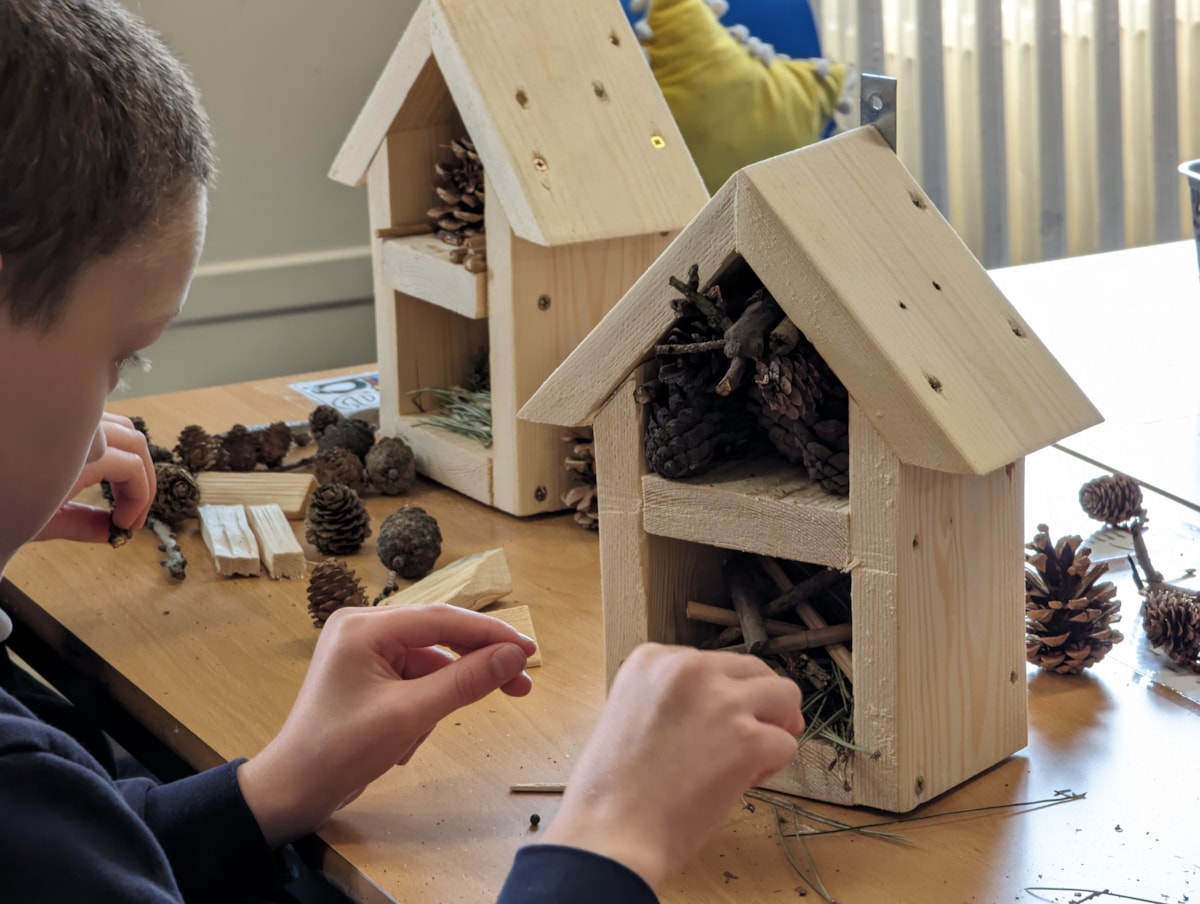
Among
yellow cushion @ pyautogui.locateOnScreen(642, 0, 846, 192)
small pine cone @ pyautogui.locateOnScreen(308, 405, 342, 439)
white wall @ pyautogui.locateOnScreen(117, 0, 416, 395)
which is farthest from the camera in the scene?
white wall @ pyautogui.locateOnScreen(117, 0, 416, 395)

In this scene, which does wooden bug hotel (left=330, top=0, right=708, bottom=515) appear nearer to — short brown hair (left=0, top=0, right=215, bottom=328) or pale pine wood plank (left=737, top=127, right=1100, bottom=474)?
pale pine wood plank (left=737, top=127, right=1100, bottom=474)

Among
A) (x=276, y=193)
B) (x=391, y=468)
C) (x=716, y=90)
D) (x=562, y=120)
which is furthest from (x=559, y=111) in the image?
(x=276, y=193)

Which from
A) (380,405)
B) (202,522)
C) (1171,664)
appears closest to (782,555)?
(1171,664)

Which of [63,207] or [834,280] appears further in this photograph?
[834,280]

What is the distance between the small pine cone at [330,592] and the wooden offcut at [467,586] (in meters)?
0.03

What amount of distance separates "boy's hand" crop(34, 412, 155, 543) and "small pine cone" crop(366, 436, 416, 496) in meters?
0.24

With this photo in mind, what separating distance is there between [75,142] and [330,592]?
0.48 meters

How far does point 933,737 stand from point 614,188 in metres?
0.57

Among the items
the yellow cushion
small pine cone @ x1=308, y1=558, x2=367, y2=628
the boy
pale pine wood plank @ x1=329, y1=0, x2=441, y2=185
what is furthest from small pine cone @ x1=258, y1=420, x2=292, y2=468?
the yellow cushion

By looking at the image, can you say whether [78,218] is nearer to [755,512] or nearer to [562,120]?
[755,512]

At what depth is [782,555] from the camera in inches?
30.6

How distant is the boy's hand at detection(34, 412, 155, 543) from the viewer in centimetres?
109

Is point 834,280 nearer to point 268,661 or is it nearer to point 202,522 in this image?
point 268,661

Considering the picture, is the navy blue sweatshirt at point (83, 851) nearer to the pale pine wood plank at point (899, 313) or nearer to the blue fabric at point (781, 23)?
the pale pine wood plank at point (899, 313)
